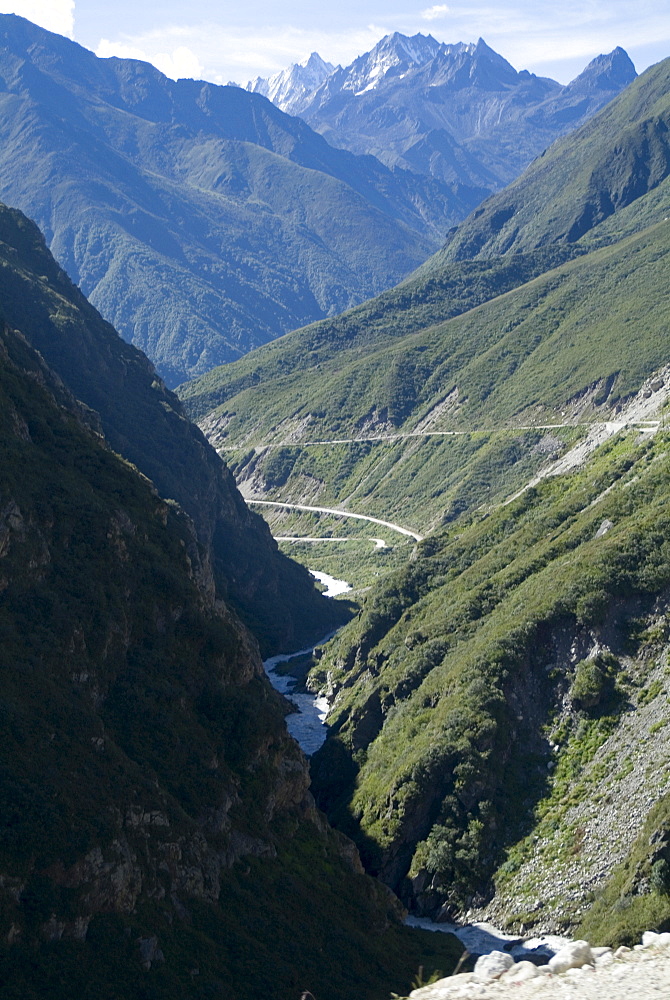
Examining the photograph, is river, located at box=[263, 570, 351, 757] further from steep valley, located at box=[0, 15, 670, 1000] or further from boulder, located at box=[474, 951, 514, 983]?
boulder, located at box=[474, 951, 514, 983]

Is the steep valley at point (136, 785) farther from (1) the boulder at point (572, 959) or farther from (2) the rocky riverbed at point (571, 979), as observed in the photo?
(1) the boulder at point (572, 959)

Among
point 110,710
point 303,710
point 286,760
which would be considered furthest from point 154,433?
point 110,710

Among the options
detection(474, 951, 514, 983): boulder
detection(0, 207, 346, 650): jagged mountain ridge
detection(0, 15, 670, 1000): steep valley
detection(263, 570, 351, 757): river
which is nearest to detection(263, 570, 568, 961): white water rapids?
detection(263, 570, 351, 757): river

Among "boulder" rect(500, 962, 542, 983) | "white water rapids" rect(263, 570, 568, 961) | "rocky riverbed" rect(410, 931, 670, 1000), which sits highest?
"boulder" rect(500, 962, 542, 983)

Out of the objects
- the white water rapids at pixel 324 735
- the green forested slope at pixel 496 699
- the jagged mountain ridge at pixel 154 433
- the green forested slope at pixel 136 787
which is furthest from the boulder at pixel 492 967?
the jagged mountain ridge at pixel 154 433

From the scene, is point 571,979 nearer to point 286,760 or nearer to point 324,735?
point 286,760

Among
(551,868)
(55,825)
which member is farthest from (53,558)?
(551,868)

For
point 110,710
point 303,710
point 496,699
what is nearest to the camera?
point 110,710

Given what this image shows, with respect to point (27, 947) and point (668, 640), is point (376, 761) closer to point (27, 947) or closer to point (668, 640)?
point (668, 640)
